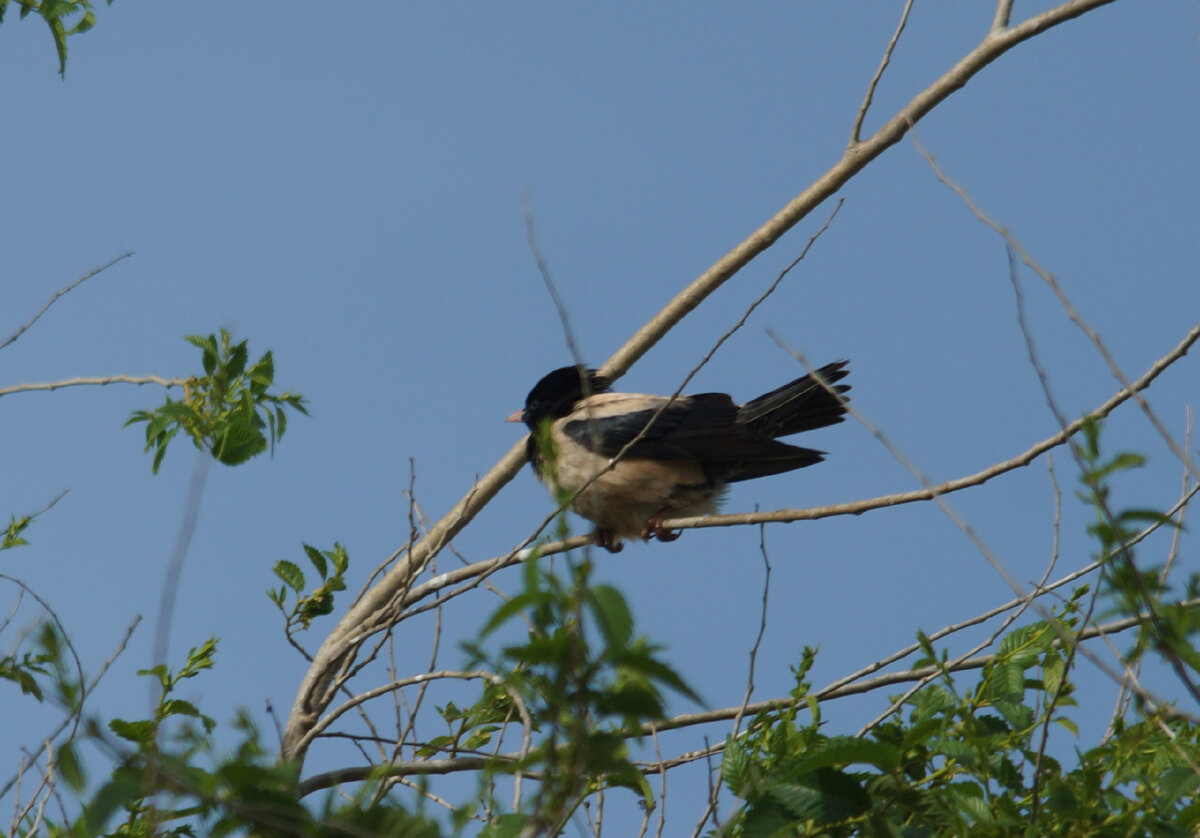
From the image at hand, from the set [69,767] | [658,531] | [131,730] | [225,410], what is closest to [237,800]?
[69,767]

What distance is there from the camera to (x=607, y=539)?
20.7 ft

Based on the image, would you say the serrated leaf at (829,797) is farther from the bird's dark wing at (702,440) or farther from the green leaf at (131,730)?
the bird's dark wing at (702,440)

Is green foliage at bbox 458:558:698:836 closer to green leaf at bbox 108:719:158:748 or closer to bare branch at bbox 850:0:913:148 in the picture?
green leaf at bbox 108:719:158:748

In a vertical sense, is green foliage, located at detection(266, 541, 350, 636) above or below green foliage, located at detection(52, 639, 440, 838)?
above

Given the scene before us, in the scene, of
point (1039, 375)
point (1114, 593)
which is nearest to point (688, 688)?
point (1114, 593)

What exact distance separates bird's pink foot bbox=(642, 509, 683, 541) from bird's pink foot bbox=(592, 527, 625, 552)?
21 cm

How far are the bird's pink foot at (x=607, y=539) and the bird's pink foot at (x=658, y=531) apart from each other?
0.21 meters

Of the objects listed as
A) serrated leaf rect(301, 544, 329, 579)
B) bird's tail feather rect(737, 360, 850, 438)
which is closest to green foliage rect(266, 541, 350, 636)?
serrated leaf rect(301, 544, 329, 579)

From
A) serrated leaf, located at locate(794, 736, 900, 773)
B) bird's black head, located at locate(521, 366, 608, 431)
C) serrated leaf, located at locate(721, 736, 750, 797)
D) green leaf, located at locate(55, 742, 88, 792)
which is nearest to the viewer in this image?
green leaf, located at locate(55, 742, 88, 792)

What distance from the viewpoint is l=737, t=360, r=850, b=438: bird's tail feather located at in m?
5.93

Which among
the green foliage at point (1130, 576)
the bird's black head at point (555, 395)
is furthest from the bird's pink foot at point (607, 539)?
the green foliage at point (1130, 576)

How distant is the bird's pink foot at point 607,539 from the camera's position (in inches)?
249

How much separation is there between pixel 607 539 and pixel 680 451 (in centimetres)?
68

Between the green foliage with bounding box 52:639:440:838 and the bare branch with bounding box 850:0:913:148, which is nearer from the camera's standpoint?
the green foliage with bounding box 52:639:440:838
